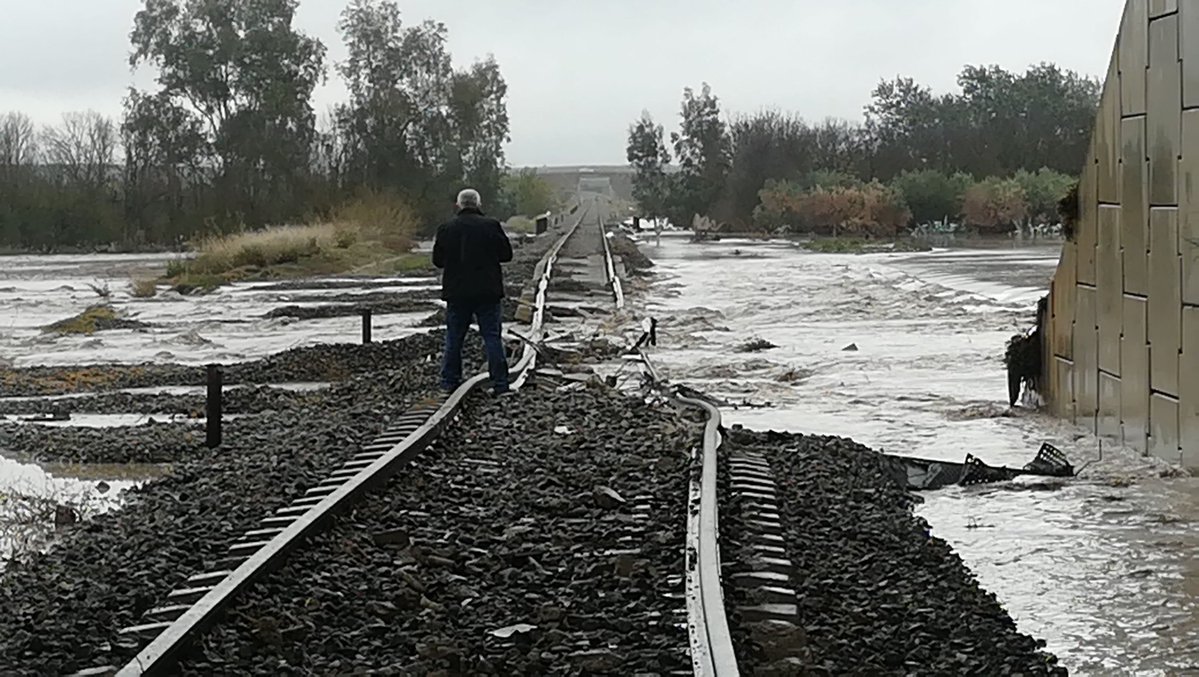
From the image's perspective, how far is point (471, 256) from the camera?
16.3m

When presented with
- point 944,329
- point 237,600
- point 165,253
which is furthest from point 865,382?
point 165,253

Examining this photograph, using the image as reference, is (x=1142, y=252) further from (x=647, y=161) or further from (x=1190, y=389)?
(x=647, y=161)

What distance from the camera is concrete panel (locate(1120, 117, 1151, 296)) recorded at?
42.2ft

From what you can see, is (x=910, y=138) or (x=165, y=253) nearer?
(x=165, y=253)

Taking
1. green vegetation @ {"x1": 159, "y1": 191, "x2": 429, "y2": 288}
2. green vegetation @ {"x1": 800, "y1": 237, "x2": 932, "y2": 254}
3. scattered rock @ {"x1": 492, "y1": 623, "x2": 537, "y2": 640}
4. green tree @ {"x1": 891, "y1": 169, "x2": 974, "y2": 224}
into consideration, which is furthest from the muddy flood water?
green tree @ {"x1": 891, "y1": 169, "x2": 974, "y2": 224}

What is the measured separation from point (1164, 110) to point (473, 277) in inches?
257

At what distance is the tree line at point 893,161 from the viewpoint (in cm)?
8038

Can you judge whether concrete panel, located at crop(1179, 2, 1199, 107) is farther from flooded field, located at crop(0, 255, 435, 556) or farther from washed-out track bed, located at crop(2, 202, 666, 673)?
flooded field, located at crop(0, 255, 435, 556)

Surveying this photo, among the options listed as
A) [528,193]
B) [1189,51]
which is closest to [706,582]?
[1189,51]

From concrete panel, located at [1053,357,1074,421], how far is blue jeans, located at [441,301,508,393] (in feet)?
16.4

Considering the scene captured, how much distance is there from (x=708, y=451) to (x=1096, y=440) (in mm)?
4105

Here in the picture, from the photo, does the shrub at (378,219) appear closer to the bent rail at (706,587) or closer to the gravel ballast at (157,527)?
the gravel ballast at (157,527)

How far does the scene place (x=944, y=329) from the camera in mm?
27312

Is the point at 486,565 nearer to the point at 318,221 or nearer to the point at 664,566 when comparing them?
the point at 664,566
